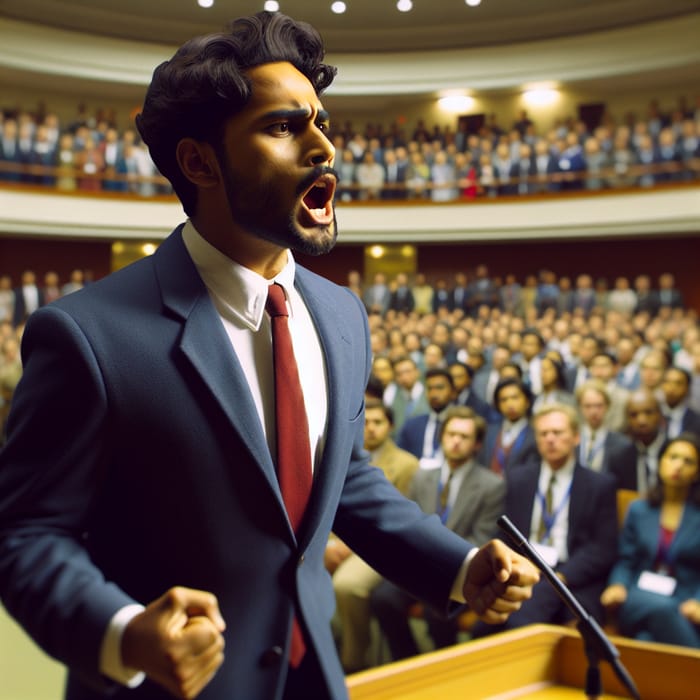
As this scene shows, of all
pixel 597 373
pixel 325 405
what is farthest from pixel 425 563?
pixel 597 373

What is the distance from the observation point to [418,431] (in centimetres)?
373

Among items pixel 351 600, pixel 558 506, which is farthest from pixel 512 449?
Result: pixel 351 600

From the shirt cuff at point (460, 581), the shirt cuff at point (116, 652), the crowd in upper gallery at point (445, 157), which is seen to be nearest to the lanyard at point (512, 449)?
the shirt cuff at point (460, 581)

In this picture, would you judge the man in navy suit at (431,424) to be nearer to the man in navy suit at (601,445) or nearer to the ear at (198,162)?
the man in navy suit at (601,445)

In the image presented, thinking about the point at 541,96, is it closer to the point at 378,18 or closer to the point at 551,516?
the point at 378,18

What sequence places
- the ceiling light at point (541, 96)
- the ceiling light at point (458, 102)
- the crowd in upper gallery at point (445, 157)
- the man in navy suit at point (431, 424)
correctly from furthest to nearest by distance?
the ceiling light at point (458, 102) < the ceiling light at point (541, 96) < the crowd in upper gallery at point (445, 157) < the man in navy suit at point (431, 424)

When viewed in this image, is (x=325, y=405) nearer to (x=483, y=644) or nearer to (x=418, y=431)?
(x=483, y=644)

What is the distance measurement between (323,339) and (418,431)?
9.79 feet

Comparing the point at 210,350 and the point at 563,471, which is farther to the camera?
the point at 563,471

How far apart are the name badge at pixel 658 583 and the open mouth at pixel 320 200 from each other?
1.92 metres

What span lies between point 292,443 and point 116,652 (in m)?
0.22

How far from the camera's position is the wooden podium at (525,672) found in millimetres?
1122

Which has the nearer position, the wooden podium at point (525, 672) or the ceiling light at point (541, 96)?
the wooden podium at point (525, 672)

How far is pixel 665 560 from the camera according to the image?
7.67 feet
